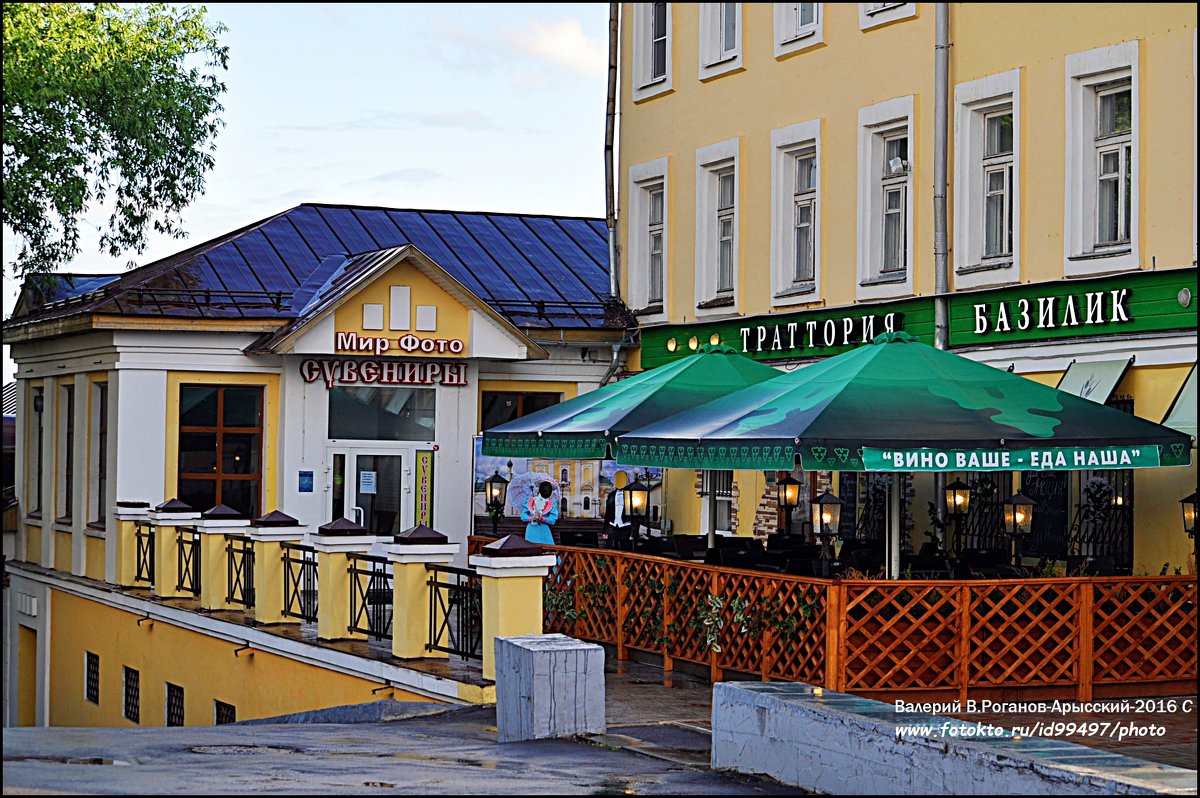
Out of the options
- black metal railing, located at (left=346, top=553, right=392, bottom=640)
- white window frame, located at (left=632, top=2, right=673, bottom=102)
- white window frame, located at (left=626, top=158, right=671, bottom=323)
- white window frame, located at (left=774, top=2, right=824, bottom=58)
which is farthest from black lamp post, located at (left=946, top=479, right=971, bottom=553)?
white window frame, located at (left=632, top=2, right=673, bottom=102)

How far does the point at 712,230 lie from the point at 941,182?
5.15 m

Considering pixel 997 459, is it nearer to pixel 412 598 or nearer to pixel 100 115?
pixel 412 598

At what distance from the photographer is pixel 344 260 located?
83.5 ft

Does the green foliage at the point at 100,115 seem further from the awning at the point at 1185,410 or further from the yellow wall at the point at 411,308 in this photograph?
the awning at the point at 1185,410

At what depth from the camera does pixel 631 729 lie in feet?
40.2

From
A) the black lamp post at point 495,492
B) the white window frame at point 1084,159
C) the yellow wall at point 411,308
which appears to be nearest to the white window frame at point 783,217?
the black lamp post at point 495,492

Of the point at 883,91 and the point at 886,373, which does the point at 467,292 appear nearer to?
the point at 883,91

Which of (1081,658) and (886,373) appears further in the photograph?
(886,373)

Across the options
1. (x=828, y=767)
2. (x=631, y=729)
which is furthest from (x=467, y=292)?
(x=828, y=767)

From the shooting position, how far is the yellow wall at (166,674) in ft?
54.1

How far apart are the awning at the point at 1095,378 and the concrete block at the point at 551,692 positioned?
6003 mm

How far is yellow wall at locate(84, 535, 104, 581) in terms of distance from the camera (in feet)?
75.7

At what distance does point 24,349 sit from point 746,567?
50.4ft

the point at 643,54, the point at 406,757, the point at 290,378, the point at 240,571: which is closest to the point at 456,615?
the point at 406,757
